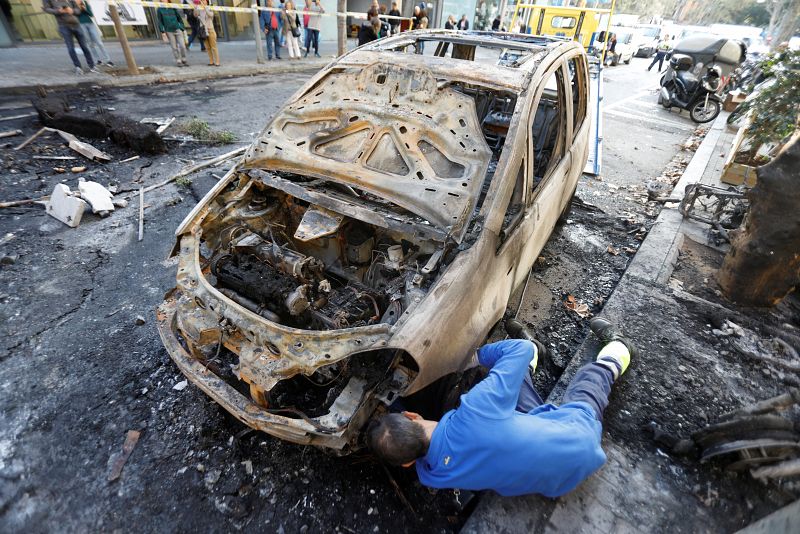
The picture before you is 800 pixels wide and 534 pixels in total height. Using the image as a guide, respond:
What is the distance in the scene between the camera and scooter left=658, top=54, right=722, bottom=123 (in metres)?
8.97

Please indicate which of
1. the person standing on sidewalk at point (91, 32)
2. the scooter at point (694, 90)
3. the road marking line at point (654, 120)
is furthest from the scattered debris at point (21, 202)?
the scooter at point (694, 90)

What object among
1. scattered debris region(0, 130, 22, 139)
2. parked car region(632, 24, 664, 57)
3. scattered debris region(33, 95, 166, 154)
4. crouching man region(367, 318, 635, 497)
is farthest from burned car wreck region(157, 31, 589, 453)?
parked car region(632, 24, 664, 57)

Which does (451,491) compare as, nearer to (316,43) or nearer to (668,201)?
(668,201)

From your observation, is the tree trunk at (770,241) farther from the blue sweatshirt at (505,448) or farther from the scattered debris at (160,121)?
the scattered debris at (160,121)

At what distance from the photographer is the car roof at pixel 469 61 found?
8.87ft

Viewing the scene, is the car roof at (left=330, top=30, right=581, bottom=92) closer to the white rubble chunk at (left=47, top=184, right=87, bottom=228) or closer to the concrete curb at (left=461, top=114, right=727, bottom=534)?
the concrete curb at (left=461, top=114, right=727, bottom=534)

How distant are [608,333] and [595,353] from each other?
0.18m

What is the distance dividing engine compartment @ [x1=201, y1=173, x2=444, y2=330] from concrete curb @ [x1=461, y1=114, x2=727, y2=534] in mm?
1135

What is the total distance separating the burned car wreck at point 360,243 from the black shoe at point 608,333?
693 mm

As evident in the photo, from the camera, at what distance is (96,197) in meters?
4.39

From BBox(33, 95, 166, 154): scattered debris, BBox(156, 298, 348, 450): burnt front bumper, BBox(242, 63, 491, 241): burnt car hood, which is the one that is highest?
BBox(242, 63, 491, 241): burnt car hood

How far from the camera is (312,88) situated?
3238mm

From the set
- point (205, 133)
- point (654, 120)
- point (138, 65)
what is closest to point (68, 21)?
point (138, 65)

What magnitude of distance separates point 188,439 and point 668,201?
19.1 feet
